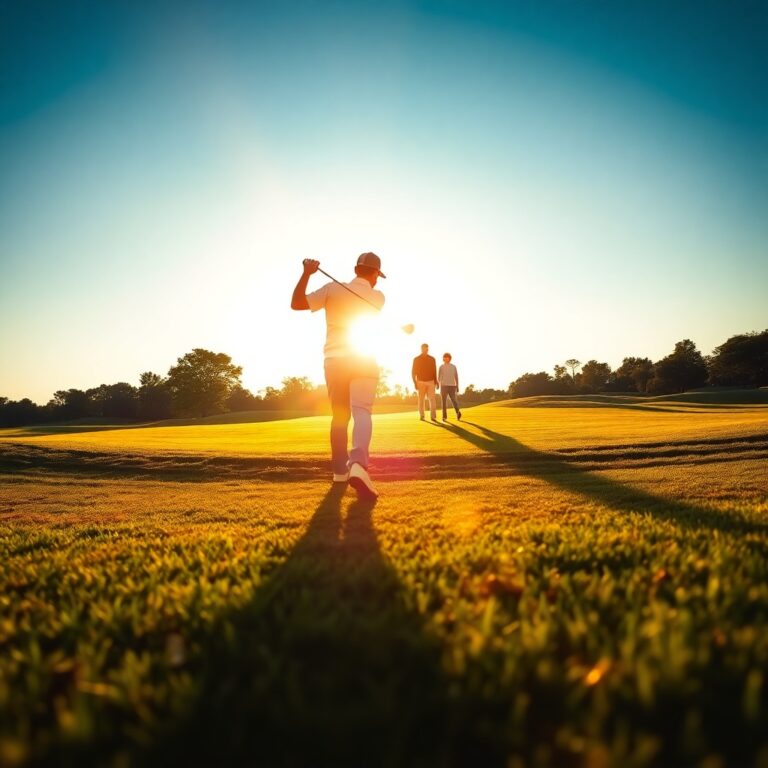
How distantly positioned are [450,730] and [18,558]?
3.78m

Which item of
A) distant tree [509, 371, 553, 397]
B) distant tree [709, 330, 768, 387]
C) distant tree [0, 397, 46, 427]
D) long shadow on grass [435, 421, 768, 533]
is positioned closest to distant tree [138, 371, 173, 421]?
distant tree [0, 397, 46, 427]

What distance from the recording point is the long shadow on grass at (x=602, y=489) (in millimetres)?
3830

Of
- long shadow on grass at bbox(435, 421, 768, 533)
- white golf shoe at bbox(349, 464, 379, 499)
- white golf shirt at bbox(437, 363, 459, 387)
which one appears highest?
white golf shirt at bbox(437, 363, 459, 387)

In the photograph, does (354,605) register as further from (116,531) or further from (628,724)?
(116,531)

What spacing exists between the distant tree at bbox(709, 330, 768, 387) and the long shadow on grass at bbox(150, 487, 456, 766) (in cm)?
10294

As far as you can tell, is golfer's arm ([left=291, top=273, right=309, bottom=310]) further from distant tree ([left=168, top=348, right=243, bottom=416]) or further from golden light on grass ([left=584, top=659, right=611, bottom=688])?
distant tree ([left=168, top=348, right=243, bottom=416])

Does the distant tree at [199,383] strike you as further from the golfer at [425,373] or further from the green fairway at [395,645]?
the green fairway at [395,645]

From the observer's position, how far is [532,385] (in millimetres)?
100875

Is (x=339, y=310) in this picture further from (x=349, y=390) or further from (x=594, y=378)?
(x=594, y=378)

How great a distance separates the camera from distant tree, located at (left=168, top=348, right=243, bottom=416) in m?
72.4

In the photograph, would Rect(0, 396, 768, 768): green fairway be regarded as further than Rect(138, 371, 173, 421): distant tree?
No

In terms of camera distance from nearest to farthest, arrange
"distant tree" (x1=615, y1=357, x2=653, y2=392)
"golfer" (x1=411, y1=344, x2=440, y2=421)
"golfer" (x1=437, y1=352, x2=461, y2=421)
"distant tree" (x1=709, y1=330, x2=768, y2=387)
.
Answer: "golfer" (x1=411, y1=344, x2=440, y2=421) < "golfer" (x1=437, y1=352, x2=461, y2=421) < "distant tree" (x1=709, y1=330, x2=768, y2=387) < "distant tree" (x1=615, y1=357, x2=653, y2=392)

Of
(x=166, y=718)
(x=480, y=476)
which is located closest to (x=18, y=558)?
(x=166, y=718)

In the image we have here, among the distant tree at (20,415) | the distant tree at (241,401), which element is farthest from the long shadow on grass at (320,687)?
the distant tree at (20,415)
